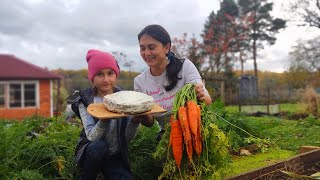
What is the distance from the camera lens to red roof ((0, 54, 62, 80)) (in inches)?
815

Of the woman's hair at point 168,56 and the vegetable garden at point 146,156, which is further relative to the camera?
the woman's hair at point 168,56

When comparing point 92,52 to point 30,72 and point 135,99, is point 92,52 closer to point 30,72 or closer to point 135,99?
point 135,99

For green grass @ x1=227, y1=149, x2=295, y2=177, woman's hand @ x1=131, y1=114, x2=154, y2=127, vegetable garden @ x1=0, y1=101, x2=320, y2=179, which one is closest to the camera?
vegetable garden @ x1=0, y1=101, x2=320, y2=179

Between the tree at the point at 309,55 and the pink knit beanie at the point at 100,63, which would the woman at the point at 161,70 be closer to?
the pink knit beanie at the point at 100,63

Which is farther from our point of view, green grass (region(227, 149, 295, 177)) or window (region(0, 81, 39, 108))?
window (region(0, 81, 39, 108))

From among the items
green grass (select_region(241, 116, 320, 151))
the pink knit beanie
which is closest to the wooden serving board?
the pink knit beanie

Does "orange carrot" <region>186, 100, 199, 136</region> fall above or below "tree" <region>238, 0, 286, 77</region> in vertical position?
below

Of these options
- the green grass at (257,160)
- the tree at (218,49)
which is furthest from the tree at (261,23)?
the green grass at (257,160)

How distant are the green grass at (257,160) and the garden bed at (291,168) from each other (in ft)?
0.51

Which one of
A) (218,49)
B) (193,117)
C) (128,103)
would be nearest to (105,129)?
(128,103)

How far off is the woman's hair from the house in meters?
17.9

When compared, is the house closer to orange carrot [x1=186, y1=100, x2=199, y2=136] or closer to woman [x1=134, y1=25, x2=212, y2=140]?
woman [x1=134, y1=25, x2=212, y2=140]

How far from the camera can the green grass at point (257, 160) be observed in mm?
3953

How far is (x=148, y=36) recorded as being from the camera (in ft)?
10.5
